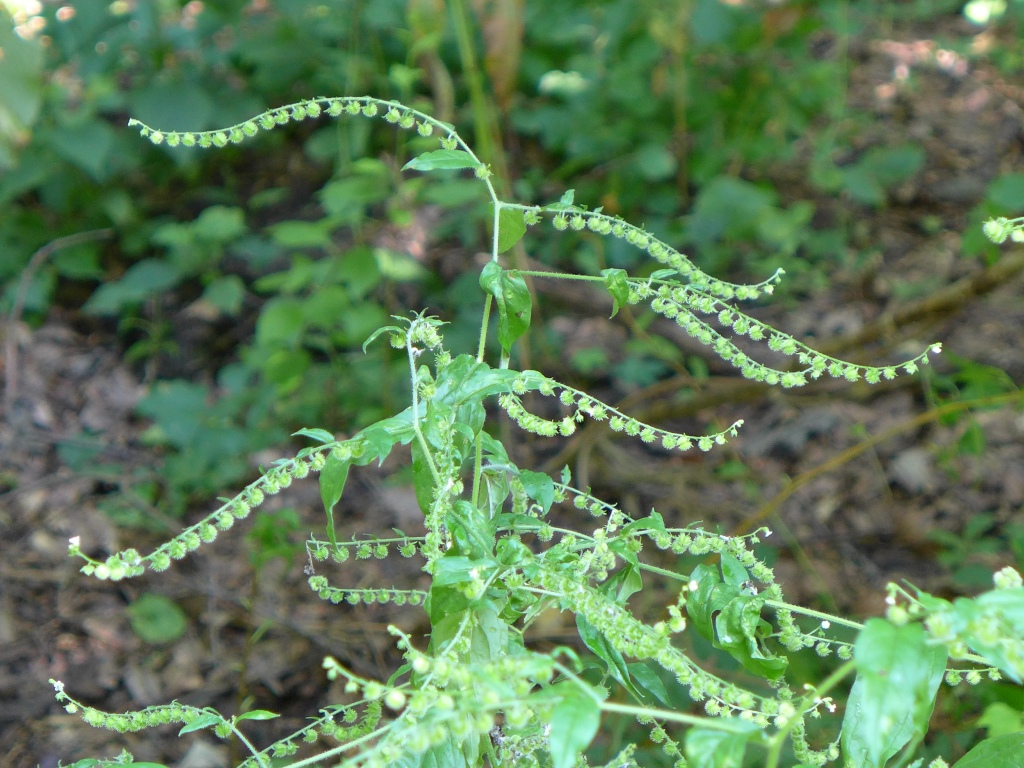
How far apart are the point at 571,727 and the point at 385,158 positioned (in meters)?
2.98

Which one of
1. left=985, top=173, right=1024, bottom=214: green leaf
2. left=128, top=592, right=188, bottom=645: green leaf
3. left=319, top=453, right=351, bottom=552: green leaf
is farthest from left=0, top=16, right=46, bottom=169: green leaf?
left=985, top=173, right=1024, bottom=214: green leaf

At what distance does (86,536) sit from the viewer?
255 cm

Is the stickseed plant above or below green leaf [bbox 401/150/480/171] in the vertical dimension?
below

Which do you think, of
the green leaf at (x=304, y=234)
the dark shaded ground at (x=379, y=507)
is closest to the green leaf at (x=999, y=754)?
the dark shaded ground at (x=379, y=507)

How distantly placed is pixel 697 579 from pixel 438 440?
12.0 inches

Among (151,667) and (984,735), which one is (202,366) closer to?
(151,667)

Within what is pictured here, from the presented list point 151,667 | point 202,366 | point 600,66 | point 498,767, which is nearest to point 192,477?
point 151,667

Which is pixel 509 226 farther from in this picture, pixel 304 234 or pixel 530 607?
pixel 304 234

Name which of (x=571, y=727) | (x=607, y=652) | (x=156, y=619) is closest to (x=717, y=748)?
(x=571, y=727)

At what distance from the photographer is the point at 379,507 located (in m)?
2.68

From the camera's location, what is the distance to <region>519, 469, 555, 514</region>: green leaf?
1.00m

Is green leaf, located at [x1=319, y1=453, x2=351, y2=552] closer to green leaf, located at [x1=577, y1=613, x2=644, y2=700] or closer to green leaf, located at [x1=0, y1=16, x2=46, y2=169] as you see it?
green leaf, located at [x1=577, y1=613, x2=644, y2=700]

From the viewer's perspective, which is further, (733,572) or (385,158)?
(385,158)

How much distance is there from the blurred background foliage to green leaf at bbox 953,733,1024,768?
186cm
